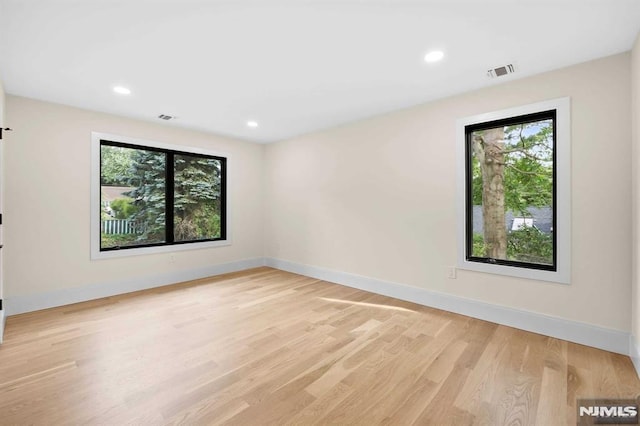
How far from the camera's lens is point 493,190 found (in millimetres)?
3090

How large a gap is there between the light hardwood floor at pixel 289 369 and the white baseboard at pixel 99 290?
184 mm

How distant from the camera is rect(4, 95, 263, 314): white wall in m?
3.20

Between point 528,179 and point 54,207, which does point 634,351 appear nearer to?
point 528,179

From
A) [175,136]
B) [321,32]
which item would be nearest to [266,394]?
[321,32]

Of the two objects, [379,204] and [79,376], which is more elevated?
[379,204]

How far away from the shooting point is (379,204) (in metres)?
3.95

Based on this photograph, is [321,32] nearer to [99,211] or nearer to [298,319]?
[298,319]

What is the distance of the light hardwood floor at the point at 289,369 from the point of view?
168 cm

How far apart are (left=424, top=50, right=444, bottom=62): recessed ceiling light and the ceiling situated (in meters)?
0.06

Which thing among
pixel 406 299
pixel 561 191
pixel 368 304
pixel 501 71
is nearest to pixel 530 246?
pixel 561 191

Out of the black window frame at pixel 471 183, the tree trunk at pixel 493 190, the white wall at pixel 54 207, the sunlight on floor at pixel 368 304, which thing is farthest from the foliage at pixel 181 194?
the tree trunk at pixel 493 190

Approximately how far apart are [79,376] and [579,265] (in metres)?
4.07

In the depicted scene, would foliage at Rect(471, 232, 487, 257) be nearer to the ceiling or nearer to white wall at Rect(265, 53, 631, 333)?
white wall at Rect(265, 53, 631, 333)

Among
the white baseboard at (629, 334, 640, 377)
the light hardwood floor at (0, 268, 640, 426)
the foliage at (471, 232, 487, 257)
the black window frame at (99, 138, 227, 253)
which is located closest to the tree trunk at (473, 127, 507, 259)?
the foliage at (471, 232, 487, 257)
